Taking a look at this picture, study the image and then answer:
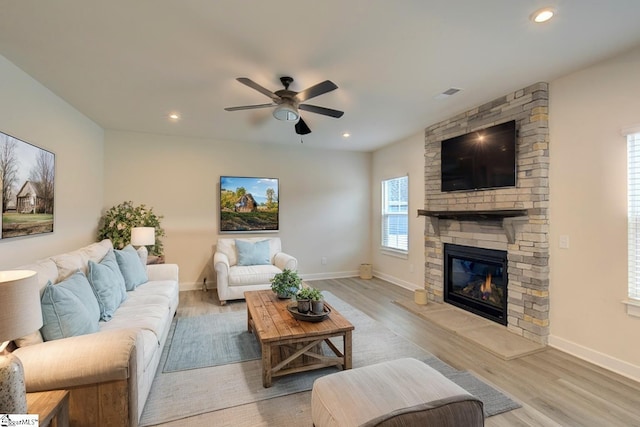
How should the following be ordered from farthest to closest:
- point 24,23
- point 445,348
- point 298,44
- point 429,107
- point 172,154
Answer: point 172,154 → point 429,107 → point 445,348 → point 298,44 → point 24,23

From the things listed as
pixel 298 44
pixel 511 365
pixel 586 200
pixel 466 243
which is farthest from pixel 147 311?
pixel 586 200

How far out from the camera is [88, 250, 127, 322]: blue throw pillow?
8.02ft

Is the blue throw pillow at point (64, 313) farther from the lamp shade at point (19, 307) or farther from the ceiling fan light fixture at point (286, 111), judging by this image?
the ceiling fan light fixture at point (286, 111)

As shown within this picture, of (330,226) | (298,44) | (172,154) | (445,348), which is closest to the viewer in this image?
(298,44)

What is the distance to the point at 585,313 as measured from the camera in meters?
2.77

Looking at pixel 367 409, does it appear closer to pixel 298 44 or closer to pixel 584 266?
pixel 298 44

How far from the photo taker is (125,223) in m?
4.41

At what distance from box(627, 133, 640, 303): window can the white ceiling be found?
0.84 m

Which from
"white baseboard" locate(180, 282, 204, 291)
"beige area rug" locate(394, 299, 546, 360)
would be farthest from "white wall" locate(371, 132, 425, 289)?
"white baseboard" locate(180, 282, 204, 291)

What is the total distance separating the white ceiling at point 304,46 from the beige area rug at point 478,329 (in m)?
2.64

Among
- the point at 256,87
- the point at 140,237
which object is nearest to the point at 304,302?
the point at 256,87

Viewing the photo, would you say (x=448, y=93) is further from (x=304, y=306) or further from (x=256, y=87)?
(x=304, y=306)

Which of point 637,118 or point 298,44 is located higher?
point 298,44

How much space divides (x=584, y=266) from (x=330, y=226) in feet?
13.3
